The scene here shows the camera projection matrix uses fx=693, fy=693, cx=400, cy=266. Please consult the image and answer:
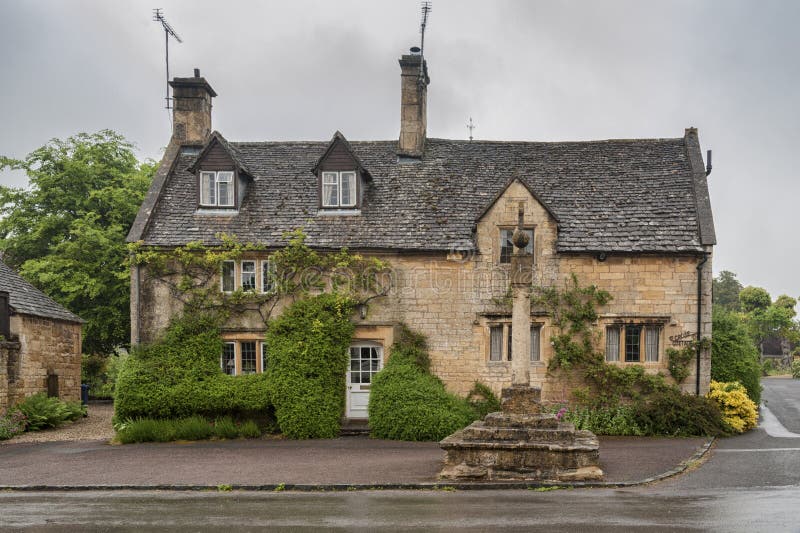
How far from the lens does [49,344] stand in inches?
917

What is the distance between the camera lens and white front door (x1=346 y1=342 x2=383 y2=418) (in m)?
19.9

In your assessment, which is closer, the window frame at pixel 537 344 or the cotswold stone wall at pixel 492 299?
the cotswold stone wall at pixel 492 299

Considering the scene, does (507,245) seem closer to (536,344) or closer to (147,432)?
(536,344)

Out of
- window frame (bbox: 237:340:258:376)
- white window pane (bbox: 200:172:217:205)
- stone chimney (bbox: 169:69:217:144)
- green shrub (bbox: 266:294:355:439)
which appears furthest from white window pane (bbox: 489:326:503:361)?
stone chimney (bbox: 169:69:217:144)

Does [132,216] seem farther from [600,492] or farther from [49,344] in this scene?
[600,492]

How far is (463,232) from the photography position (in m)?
20.2

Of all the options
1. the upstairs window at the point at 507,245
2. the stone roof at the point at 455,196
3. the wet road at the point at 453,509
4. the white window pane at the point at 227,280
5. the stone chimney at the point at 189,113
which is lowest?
the wet road at the point at 453,509

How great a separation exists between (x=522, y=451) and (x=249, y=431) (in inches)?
359

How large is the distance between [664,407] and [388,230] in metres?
8.94

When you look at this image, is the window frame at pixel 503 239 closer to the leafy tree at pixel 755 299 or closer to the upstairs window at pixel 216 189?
the upstairs window at pixel 216 189

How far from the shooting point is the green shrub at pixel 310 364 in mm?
18578

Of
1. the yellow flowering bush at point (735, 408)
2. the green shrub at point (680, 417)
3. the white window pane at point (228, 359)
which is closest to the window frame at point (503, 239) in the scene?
the green shrub at point (680, 417)

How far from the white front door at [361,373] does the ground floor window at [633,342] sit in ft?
21.4

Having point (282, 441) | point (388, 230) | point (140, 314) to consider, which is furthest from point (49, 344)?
point (388, 230)
